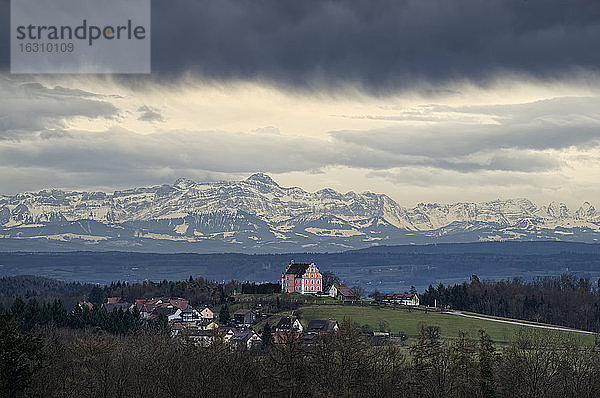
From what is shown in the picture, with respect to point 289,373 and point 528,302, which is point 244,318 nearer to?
point 528,302

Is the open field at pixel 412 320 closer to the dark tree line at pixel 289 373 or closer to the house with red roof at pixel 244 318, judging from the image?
the house with red roof at pixel 244 318

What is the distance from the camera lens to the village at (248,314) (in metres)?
117

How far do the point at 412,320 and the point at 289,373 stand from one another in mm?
78324

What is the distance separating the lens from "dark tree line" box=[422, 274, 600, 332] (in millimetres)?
156500

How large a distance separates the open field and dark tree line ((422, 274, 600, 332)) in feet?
76.5

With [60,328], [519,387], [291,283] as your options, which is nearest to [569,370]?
[519,387]

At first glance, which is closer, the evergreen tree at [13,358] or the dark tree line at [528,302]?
the evergreen tree at [13,358]

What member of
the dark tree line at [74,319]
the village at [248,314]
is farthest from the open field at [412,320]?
the dark tree line at [74,319]

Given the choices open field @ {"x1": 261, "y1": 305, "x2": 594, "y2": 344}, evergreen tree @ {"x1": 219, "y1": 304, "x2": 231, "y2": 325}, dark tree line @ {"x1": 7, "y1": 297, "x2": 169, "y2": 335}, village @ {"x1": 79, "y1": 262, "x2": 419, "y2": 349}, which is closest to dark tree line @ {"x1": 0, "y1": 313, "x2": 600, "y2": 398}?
village @ {"x1": 79, "y1": 262, "x2": 419, "y2": 349}

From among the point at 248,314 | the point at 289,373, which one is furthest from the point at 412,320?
the point at 289,373

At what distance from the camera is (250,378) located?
66.9 meters

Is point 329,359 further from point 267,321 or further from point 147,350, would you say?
point 267,321

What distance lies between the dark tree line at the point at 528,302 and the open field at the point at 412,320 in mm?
23312

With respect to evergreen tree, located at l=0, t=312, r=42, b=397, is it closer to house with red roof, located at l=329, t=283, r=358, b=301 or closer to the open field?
the open field
